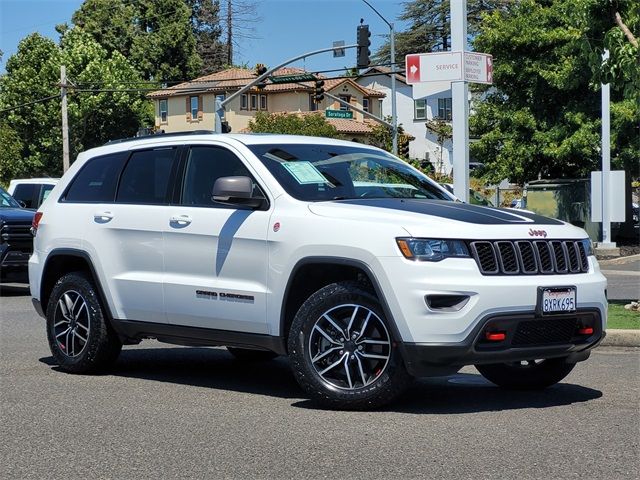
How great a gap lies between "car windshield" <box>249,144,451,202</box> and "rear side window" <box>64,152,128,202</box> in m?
1.52

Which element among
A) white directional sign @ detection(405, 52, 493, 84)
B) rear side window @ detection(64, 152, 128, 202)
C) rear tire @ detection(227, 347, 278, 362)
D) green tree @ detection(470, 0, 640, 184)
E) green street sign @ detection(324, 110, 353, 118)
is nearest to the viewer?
rear side window @ detection(64, 152, 128, 202)

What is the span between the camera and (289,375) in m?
8.91

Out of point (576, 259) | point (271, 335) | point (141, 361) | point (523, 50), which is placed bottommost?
point (141, 361)

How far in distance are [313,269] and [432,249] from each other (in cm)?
95

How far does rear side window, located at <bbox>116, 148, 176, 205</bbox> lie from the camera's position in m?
8.42

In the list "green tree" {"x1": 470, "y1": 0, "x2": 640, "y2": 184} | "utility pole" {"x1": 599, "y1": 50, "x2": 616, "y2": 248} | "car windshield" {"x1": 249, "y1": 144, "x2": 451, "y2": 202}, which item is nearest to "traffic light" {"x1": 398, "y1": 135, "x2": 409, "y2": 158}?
"green tree" {"x1": 470, "y1": 0, "x2": 640, "y2": 184}

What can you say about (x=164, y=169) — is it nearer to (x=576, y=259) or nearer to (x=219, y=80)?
(x=576, y=259)

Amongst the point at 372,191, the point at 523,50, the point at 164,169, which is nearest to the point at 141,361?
the point at 164,169

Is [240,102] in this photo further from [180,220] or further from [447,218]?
[447,218]

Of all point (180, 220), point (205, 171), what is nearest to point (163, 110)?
point (205, 171)

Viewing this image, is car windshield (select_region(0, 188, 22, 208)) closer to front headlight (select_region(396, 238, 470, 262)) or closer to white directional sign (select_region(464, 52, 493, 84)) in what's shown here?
white directional sign (select_region(464, 52, 493, 84))

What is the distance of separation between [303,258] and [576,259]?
1.81m

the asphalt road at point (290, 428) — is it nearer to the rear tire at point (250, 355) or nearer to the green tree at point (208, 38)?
the rear tire at point (250, 355)

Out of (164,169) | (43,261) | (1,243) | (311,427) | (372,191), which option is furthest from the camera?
(1,243)
